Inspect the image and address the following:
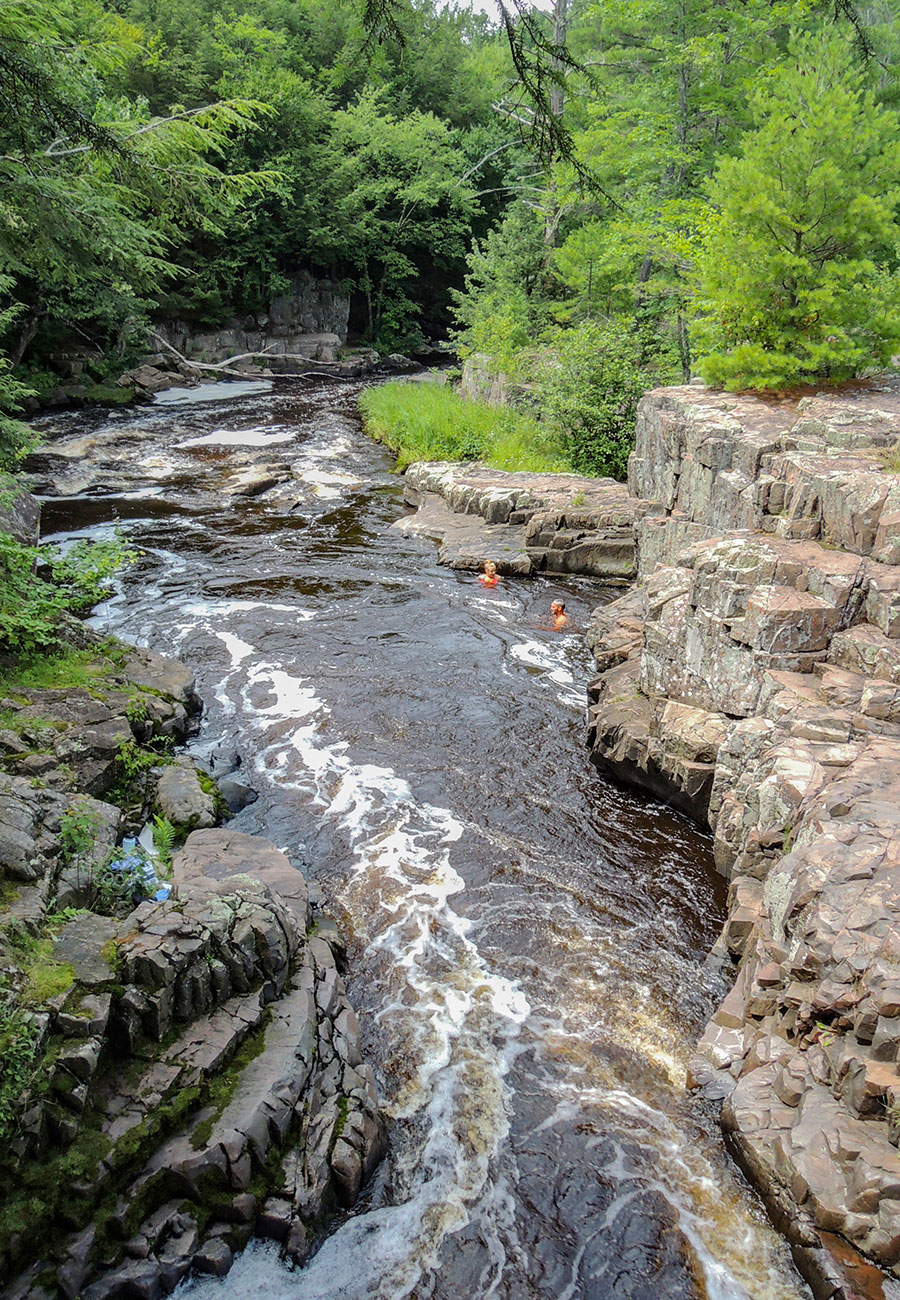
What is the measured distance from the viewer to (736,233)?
12562 mm

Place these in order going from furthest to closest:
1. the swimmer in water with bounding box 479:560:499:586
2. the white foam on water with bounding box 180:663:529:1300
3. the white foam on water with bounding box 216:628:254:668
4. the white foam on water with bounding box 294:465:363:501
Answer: the white foam on water with bounding box 294:465:363:501
the swimmer in water with bounding box 479:560:499:586
the white foam on water with bounding box 216:628:254:668
the white foam on water with bounding box 180:663:529:1300

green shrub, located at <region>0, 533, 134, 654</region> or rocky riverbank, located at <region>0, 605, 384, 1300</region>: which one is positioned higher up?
green shrub, located at <region>0, 533, 134, 654</region>

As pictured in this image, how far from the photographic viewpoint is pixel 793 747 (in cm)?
711

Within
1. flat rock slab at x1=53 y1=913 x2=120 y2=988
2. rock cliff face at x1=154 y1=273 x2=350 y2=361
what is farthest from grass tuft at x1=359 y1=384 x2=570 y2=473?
flat rock slab at x1=53 y1=913 x2=120 y2=988

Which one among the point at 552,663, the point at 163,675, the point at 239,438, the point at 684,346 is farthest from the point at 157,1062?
the point at 239,438

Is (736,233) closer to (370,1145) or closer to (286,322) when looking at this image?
(370,1145)

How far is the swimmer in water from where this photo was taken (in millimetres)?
15234

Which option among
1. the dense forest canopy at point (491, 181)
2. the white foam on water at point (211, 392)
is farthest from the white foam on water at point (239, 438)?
the white foam on water at point (211, 392)

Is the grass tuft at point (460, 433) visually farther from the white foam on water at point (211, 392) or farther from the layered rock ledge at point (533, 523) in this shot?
the white foam on water at point (211, 392)

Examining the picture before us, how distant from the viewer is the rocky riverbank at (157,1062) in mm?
4305

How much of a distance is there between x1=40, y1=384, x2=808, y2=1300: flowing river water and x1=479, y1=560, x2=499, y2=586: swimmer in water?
228 millimetres

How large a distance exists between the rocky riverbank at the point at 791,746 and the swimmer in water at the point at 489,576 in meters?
2.87

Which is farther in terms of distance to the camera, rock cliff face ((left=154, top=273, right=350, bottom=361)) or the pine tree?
rock cliff face ((left=154, top=273, right=350, bottom=361))

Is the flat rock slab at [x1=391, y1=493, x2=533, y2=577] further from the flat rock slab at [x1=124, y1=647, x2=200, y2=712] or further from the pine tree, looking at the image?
the flat rock slab at [x1=124, y1=647, x2=200, y2=712]
